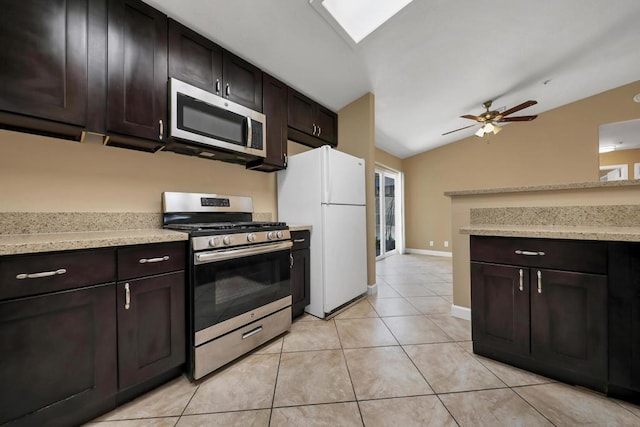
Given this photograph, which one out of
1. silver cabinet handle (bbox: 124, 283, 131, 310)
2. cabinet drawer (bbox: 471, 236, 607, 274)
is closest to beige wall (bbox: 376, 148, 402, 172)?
cabinet drawer (bbox: 471, 236, 607, 274)

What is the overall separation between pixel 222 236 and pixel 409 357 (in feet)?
5.02

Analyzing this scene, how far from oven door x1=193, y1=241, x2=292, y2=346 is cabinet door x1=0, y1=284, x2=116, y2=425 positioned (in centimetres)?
40

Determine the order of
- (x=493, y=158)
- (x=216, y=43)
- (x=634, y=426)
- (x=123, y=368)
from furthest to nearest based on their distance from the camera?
1. (x=493, y=158)
2. (x=216, y=43)
3. (x=123, y=368)
4. (x=634, y=426)

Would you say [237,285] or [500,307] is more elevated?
[237,285]

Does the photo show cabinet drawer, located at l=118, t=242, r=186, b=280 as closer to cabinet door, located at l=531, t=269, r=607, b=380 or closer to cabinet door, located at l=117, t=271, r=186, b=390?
cabinet door, located at l=117, t=271, r=186, b=390

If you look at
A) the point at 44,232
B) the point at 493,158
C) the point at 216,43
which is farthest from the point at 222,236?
the point at 493,158

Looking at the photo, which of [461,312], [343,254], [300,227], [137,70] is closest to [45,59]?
[137,70]

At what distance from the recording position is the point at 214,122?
185cm

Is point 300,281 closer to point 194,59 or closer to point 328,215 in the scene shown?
point 328,215

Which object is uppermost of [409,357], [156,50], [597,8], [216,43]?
[597,8]

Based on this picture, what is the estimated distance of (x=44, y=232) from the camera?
1.42 metres

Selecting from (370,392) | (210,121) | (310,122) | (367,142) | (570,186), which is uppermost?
(310,122)

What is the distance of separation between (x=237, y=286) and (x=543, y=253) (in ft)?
6.19

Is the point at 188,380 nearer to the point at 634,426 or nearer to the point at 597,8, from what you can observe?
the point at 634,426
